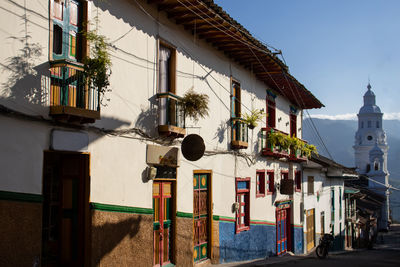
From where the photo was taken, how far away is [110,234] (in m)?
8.50

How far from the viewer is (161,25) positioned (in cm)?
1060

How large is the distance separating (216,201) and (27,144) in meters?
7.09

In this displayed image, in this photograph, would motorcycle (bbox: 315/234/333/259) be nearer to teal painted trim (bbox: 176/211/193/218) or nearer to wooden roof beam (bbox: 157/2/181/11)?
teal painted trim (bbox: 176/211/193/218)

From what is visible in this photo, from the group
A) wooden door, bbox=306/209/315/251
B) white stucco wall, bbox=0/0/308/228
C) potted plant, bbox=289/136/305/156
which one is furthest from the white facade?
white stucco wall, bbox=0/0/308/228

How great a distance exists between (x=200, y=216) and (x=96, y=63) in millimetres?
6029

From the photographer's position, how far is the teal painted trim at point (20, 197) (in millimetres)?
6573

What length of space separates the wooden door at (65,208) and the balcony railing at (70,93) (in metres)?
1.02

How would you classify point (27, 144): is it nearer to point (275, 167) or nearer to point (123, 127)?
point (123, 127)

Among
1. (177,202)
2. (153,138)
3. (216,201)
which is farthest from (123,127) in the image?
(216,201)

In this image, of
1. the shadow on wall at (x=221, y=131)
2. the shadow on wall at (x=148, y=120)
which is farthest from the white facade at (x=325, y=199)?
the shadow on wall at (x=148, y=120)

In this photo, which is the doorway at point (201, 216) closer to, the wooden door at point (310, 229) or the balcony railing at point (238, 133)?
the balcony railing at point (238, 133)

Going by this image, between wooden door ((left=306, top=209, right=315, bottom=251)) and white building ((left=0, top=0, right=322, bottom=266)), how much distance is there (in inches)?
294

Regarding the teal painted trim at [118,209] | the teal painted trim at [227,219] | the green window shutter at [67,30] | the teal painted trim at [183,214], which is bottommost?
the teal painted trim at [227,219]

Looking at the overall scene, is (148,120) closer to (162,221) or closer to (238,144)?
(162,221)
